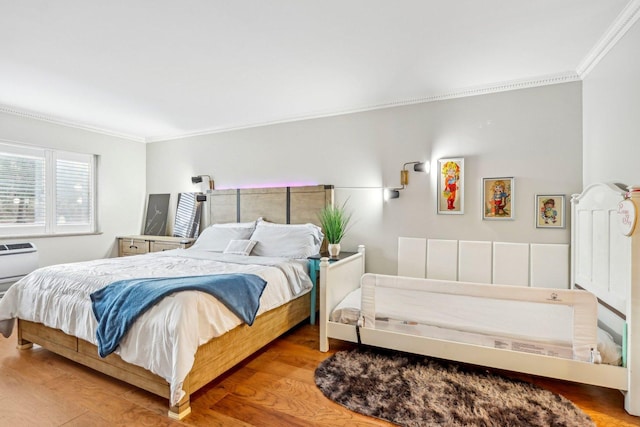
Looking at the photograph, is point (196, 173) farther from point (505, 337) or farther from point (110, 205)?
point (505, 337)

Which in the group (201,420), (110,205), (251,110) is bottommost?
(201,420)

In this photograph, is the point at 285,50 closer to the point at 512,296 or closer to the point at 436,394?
the point at 512,296

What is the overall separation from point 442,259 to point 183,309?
103 inches

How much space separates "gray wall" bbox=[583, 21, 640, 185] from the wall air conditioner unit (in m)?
6.06

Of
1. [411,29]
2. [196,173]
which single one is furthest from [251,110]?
[411,29]

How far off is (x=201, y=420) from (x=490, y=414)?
1.72 m

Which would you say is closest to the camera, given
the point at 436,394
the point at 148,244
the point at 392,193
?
the point at 436,394

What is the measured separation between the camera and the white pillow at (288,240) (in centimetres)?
357

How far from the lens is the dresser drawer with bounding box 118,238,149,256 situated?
493cm

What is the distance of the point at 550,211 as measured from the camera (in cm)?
307

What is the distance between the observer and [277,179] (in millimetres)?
4445

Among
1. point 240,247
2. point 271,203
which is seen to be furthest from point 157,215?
point 240,247

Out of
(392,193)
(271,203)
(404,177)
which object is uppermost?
(404,177)

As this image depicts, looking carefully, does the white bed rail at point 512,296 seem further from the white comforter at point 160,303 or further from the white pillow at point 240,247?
the white pillow at point 240,247
